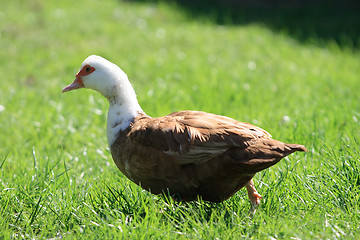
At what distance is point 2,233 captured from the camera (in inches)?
115

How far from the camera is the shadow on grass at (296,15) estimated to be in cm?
903

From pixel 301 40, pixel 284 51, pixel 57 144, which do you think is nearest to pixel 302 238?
pixel 57 144

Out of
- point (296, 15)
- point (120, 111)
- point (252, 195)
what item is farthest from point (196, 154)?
point (296, 15)

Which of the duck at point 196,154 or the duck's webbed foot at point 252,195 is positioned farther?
the duck's webbed foot at point 252,195

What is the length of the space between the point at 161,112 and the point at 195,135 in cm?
235

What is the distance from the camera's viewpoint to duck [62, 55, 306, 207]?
117 inches

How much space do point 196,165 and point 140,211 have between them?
475 mm

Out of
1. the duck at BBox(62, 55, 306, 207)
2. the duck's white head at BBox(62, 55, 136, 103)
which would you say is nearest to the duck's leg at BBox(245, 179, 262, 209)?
the duck at BBox(62, 55, 306, 207)

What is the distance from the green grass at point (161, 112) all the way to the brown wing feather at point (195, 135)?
0.38 metres

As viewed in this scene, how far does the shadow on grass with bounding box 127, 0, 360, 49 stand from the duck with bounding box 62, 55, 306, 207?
5968mm

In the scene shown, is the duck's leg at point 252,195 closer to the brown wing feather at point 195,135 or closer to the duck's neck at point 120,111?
the brown wing feather at point 195,135

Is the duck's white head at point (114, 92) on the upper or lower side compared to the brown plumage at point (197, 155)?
upper

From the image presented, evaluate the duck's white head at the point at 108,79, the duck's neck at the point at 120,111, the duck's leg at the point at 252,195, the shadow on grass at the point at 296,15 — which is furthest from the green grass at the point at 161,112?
the duck's white head at the point at 108,79

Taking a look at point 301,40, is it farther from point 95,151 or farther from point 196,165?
point 196,165
